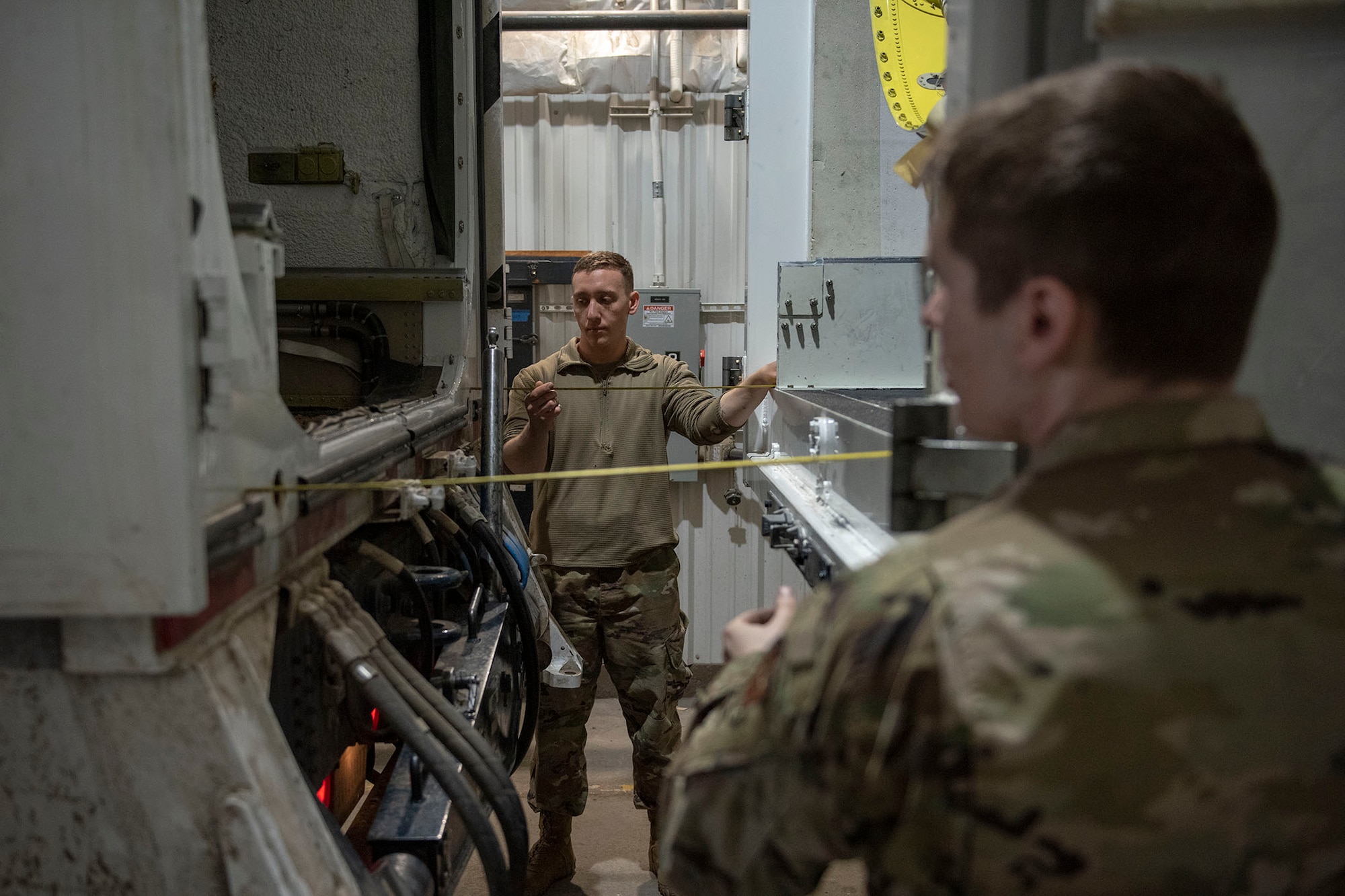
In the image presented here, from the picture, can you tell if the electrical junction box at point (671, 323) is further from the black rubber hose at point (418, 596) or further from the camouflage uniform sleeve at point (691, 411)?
the black rubber hose at point (418, 596)

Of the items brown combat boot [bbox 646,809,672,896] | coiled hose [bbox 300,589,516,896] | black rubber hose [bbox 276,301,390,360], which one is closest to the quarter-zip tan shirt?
black rubber hose [bbox 276,301,390,360]

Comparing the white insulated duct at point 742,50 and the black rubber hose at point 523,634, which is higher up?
the white insulated duct at point 742,50

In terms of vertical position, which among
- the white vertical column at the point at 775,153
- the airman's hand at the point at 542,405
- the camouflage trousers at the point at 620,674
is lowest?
the camouflage trousers at the point at 620,674

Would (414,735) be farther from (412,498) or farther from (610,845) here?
(610,845)

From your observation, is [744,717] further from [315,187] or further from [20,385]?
[315,187]

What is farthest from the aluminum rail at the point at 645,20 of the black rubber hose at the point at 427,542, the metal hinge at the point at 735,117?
the black rubber hose at the point at 427,542

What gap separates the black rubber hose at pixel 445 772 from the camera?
170 cm

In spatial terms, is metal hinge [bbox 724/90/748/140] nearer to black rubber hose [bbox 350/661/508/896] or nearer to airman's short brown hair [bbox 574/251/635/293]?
airman's short brown hair [bbox 574/251/635/293]

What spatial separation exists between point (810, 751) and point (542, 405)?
2790 mm

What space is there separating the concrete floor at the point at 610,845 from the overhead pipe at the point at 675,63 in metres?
3.35

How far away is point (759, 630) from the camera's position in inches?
45.1

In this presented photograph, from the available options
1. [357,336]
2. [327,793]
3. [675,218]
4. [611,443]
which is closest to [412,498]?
[327,793]

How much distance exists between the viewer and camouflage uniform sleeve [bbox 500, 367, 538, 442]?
3.88 m

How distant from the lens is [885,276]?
3658 mm
